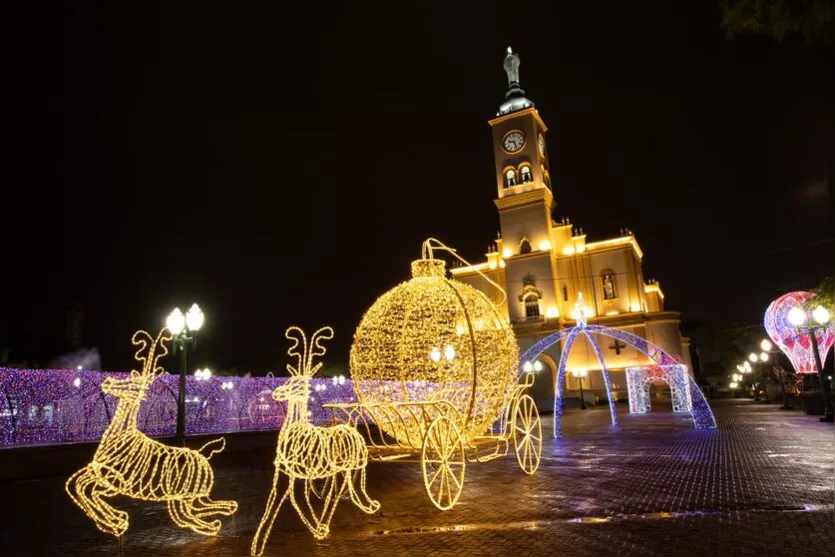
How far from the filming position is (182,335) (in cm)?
1135

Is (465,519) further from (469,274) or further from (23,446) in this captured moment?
(469,274)

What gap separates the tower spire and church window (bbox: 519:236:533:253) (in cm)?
1148

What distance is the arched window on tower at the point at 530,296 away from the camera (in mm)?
41312

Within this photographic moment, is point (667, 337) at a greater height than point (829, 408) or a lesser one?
greater

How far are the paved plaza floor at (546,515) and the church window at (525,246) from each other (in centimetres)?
3241

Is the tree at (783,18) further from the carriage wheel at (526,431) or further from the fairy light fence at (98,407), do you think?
the fairy light fence at (98,407)

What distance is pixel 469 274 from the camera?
148 feet

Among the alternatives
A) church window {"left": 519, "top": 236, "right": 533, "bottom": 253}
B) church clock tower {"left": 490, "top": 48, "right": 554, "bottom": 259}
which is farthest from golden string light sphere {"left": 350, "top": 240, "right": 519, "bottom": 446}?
church window {"left": 519, "top": 236, "right": 533, "bottom": 253}

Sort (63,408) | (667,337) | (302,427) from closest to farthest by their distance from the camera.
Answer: (302,427) < (63,408) < (667,337)

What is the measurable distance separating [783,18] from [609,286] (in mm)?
39930

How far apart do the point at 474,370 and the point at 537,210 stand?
3703 cm

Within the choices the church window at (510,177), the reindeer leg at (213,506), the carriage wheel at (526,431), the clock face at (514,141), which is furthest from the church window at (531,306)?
the reindeer leg at (213,506)

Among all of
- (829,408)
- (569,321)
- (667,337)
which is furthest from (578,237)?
(829,408)

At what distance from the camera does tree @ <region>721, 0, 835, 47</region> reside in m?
3.28
